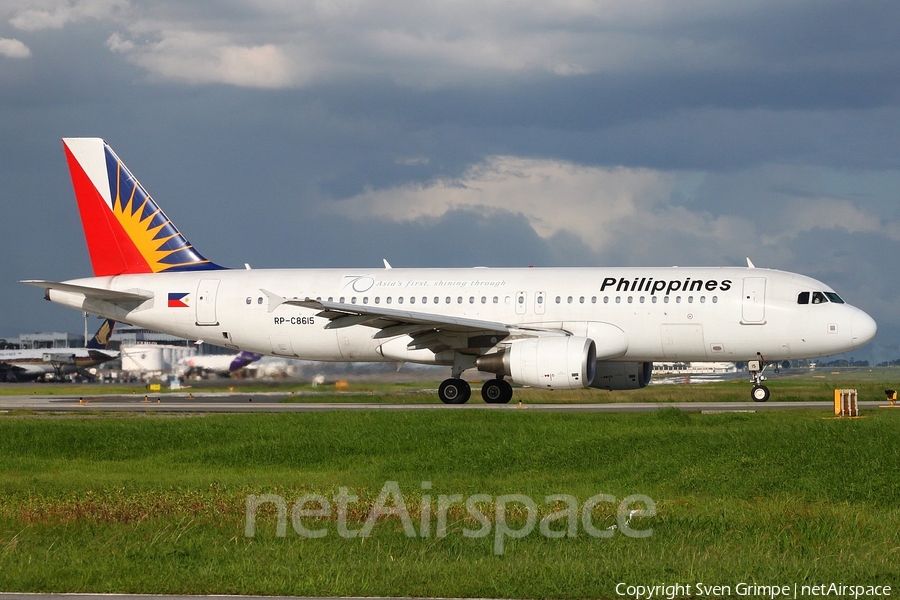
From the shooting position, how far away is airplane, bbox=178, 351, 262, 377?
4031cm

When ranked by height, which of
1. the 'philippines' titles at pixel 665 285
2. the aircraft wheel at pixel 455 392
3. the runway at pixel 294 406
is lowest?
the runway at pixel 294 406

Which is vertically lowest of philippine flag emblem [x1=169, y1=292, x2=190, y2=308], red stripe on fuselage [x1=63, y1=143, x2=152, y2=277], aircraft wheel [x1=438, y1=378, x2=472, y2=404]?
aircraft wheel [x1=438, y1=378, x2=472, y2=404]

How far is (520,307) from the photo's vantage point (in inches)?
1222

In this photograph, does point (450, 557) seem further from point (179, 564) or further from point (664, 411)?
point (664, 411)

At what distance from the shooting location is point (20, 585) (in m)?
9.28

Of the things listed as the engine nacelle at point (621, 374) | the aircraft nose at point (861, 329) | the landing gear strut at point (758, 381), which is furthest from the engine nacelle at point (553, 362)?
the aircraft nose at point (861, 329)

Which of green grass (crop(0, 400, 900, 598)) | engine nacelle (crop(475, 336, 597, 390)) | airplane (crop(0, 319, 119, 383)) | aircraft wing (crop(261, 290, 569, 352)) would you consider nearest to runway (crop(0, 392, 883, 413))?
engine nacelle (crop(475, 336, 597, 390))

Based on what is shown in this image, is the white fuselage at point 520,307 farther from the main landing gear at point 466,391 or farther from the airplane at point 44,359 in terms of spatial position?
the airplane at point 44,359

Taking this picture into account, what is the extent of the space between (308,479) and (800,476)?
23.8 ft

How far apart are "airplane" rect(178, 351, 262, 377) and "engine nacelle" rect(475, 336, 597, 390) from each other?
46.0ft

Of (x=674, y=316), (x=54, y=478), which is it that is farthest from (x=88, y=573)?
(x=674, y=316)

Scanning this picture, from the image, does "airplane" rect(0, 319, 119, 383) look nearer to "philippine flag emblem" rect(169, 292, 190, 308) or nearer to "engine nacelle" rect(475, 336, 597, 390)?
"philippine flag emblem" rect(169, 292, 190, 308)

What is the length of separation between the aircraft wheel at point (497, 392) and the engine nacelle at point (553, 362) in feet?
8.63

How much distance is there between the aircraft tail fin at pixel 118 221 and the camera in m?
35.2
